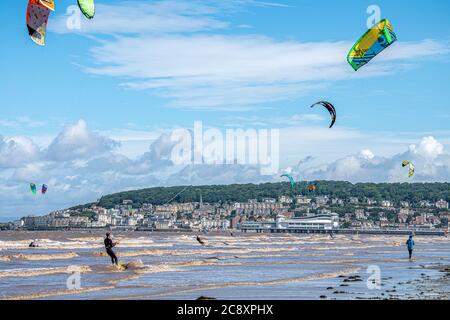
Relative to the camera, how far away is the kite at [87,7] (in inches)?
760

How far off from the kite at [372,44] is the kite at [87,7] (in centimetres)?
784

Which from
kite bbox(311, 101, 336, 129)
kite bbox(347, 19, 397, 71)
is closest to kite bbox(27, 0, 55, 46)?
kite bbox(347, 19, 397, 71)

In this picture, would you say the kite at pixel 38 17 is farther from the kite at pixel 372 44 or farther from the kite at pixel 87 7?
the kite at pixel 372 44

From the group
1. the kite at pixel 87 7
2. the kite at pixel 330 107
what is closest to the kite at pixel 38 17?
the kite at pixel 87 7

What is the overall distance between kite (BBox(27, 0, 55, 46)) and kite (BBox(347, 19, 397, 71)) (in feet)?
29.0

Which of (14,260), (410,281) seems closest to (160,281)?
(410,281)

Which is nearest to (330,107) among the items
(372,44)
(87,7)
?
(372,44)

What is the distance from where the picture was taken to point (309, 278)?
25859mm

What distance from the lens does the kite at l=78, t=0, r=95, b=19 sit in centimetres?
1930

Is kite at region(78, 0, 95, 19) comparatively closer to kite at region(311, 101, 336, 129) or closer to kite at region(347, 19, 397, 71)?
kite at region(347, 19, 397, 71)
